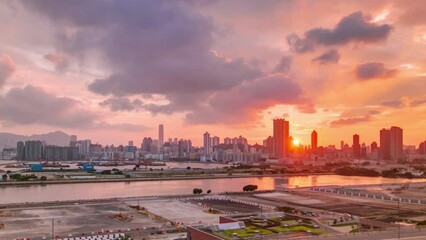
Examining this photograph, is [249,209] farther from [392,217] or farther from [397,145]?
[397,145]

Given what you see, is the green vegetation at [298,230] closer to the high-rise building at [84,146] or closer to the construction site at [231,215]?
the construction site at [231,215]

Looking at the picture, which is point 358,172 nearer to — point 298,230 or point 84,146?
point 298,230

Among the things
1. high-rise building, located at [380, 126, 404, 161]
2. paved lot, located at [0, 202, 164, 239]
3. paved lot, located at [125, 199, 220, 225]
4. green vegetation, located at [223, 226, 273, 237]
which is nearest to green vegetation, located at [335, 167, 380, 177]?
paved lot, located at [125, 199, 220, 225]

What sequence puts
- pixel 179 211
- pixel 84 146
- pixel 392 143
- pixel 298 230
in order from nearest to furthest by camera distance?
1. pixel 298 230
2. pixel 179 211
3. pixel 392 143
4. pixel 84 146

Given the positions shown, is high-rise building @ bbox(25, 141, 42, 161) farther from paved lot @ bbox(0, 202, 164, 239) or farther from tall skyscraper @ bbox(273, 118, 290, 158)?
paved lot @ bbox(0, 202, 164, 239)

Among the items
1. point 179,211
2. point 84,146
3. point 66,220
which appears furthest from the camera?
point 84,146

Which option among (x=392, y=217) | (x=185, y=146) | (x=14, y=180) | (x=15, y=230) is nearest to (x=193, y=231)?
(x=15, y=230)

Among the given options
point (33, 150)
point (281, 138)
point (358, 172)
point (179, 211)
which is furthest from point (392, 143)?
point (179, 211)
